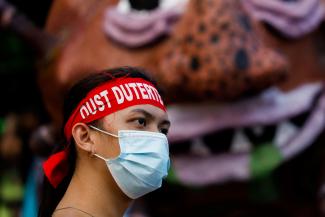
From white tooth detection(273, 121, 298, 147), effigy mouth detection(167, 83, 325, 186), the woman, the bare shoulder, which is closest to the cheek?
the woman

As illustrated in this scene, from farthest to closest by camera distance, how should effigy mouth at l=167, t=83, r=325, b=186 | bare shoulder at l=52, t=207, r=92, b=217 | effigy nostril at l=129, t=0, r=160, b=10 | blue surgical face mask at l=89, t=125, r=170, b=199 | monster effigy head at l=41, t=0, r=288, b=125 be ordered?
effigy nostril at l=129, t=0, r=160, b=10
effigy mouth at l=167, t=83, r=325, b=186
monster effigy head at l=41, t=0, r=288, b=125
blue surgical face mask at l=89, t=125, r=170, b=199
bare shoulder at l=52, t=207, r=92, b=217

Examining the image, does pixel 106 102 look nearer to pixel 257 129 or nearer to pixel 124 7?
pixel 257 129

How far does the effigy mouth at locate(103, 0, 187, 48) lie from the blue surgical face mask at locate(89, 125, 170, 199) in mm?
1562

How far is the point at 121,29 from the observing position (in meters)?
3.13

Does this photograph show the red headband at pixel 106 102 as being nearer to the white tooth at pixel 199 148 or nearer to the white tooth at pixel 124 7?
the white tooth at pixel 199 148

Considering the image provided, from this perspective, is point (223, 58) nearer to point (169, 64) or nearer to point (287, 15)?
point (169, 64)

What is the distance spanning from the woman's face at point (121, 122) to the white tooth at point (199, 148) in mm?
1582

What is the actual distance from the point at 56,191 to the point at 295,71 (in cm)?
182

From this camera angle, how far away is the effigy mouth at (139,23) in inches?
120

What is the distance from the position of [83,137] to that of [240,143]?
5.35ft

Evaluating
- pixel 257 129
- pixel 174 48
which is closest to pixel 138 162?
pixel 174 48

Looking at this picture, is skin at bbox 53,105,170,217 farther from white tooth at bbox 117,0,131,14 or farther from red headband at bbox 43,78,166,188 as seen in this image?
white tooth at bbox 117,0,131,14

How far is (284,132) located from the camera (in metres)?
3.07

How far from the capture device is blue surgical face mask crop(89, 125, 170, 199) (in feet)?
4.78
